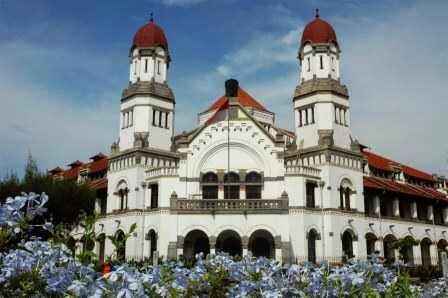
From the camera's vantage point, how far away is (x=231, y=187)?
41375 millimetres

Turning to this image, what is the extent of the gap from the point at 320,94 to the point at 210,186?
12.3 m

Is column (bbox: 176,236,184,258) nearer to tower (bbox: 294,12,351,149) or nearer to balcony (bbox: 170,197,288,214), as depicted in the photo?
balcony (bbox: 170,197,288,214)

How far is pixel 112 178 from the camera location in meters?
45.9

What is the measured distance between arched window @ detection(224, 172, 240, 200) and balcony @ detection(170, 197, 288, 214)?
2925mm

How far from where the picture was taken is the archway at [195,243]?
39591 mm

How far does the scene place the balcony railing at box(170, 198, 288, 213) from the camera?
124 feet

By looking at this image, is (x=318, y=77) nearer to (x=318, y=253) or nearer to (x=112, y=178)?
(x=318, y=253)

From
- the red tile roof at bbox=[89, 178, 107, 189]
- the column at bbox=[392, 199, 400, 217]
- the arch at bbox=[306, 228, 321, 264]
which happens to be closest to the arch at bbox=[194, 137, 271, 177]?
the arch at bbox=[306, 228, 321, 264]

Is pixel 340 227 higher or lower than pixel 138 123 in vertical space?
lower

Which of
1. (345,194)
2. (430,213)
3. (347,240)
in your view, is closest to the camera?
(347,240)

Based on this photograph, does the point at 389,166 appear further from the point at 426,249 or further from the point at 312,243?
the point at 312,243

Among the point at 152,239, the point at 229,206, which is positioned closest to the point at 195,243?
the point at 152,239

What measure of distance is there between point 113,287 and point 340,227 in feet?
124

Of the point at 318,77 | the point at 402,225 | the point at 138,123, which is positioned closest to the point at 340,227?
the point at 402,225
